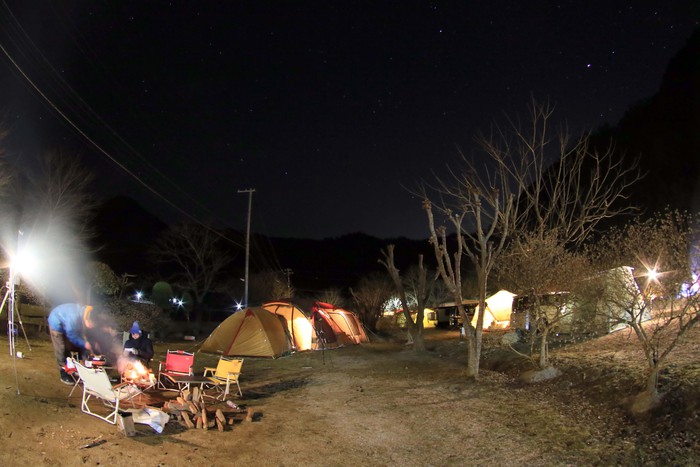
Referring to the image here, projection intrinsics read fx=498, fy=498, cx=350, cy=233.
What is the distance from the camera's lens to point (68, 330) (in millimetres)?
9500

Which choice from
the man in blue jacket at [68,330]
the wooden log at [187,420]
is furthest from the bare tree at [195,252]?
the wooden log at [187,420]

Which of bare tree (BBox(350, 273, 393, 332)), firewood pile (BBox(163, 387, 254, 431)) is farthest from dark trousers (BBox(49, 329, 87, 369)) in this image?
bare tree (BBox(350, 273, 393, 332))

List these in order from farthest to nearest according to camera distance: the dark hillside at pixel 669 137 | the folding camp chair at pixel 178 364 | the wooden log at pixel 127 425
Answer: the dark hillside at pixel 669 137, the folding camp chair at pixel 178 364, the wooden log at pixel 127 425

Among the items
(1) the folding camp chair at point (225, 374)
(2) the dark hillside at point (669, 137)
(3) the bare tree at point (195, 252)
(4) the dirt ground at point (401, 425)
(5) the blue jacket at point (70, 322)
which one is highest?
(2) the dark hillside at point (669, 137)

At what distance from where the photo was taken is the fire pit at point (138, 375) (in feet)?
29.6

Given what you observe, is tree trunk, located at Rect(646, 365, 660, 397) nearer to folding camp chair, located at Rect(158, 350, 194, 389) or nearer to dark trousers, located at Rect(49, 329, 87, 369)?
folding camp chair, located at Rect(158, 350, 194, 389)

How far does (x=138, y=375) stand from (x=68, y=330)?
5.31ft

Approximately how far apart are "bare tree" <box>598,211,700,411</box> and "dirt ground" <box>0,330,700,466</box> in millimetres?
489

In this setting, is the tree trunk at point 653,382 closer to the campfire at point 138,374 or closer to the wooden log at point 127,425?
the wooden log at point 127,425

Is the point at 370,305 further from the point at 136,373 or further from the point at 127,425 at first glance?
the point at 127,425

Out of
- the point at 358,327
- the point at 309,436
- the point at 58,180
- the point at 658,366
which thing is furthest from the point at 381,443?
the point at 58,180

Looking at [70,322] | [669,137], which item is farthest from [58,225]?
[669,137]

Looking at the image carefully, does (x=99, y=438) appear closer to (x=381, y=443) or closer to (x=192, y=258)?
(x=381, y=443)

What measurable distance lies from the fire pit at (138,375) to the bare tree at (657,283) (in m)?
8.06
